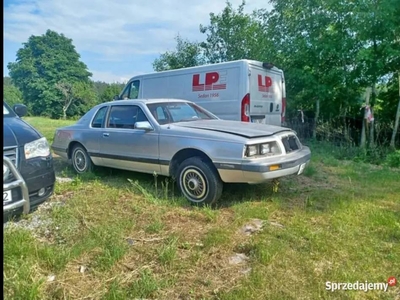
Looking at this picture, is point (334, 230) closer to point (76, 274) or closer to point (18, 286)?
point (76, 274)

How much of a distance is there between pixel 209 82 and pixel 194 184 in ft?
13.0

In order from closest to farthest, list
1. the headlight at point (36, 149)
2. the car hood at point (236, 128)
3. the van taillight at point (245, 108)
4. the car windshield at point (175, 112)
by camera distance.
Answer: the headlight at point (36, 149), the car hood at point (236, 128), the car windshield at point (175, 112), the van taillight at point (245, 108)

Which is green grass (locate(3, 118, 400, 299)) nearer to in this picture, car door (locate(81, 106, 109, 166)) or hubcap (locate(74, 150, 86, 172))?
car door (locate(81, 106, 109, 166))

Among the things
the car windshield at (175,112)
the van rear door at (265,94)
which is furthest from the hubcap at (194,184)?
the van rear door at (265,94)

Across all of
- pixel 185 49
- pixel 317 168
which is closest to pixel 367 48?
pixel 317 168

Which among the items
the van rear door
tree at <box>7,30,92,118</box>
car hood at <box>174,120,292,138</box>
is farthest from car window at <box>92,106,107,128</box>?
tree at <box>7,30,92,118</box>

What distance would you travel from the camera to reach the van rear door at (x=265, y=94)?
658 centimetres

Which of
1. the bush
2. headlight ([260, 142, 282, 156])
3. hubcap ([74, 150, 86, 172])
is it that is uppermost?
headlight ([260, 142, 282, 156])

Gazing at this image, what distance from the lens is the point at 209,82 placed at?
7043mm

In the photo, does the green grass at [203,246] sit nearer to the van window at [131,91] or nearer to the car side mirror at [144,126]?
the car side mirror at [144,126]

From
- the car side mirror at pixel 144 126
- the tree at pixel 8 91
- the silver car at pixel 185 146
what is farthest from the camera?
the car side mirror at pixel 144 126

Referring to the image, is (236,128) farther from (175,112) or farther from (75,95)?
(75,95)

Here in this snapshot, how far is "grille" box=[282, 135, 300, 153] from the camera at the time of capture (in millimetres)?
3769

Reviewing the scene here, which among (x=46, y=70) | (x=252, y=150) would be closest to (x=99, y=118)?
(x=252, y=150)
